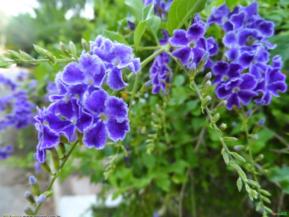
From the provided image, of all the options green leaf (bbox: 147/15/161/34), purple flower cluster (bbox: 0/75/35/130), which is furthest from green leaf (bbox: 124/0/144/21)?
purple flower cluster (bbox: 0/75/35/130)

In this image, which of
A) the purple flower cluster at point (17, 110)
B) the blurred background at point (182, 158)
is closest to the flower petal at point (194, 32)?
the blurred background at point (182, 158)

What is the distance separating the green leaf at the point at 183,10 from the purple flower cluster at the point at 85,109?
0.14m

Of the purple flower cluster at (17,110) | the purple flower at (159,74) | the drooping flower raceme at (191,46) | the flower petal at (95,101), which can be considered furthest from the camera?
the purple flower cluster at (17,110)

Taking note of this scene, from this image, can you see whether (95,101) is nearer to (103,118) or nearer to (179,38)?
(103,118)

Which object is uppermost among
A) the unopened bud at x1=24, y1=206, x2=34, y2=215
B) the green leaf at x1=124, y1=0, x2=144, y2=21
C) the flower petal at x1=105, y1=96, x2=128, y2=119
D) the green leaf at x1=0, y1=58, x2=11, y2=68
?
the green leaf at x1=124, y1=0, x2=144, y2=21

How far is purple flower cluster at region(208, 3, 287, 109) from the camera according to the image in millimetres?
607

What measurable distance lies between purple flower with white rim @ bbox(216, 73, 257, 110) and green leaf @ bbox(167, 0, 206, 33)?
0.36ft

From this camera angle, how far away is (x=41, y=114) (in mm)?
471

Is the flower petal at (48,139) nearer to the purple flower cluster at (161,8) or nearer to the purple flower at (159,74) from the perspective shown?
the purple flower at (159,74)

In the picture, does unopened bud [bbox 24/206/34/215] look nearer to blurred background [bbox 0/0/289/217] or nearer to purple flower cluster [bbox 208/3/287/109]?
blurred background [bbox 0/0/289/217]

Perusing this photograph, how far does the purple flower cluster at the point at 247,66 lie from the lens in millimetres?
607

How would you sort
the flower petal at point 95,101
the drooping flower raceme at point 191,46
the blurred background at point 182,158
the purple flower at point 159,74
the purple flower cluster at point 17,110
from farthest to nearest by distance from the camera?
the purple flower cluster at point 17,110
the blurred background at point 182,158
the purple flower at point 159,74
the drooping flower raceme at point 191,46
the flower petal at point 95,101

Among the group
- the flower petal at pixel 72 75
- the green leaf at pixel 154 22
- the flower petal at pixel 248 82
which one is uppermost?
the green leaf at pixel 154 22

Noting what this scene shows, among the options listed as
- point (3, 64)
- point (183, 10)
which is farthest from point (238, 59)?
point (3, 64)
